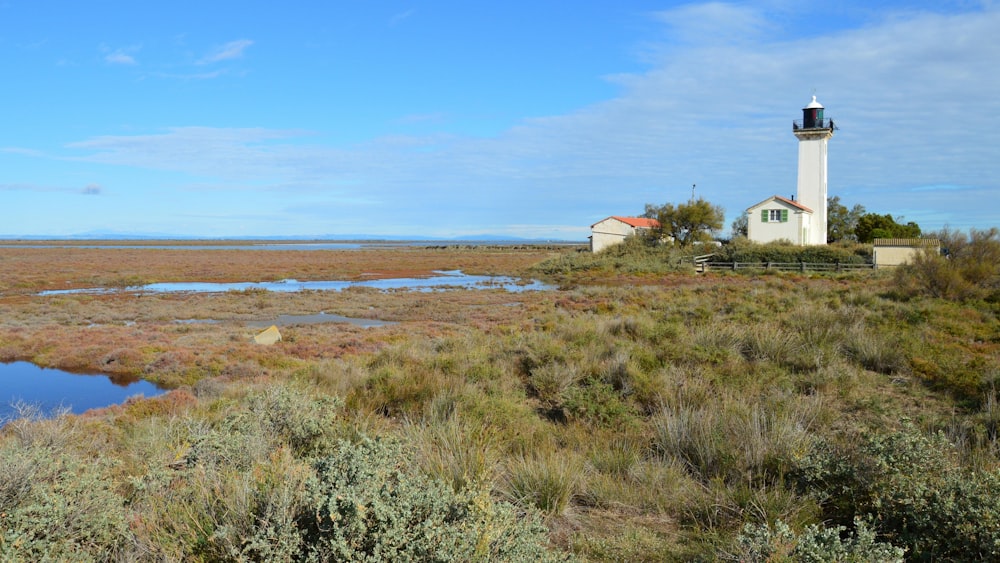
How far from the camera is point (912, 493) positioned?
3.83 m

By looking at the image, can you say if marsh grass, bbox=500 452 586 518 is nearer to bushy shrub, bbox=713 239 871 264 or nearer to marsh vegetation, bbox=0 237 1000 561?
marsh vegetation, bbox=0 237 1000 561

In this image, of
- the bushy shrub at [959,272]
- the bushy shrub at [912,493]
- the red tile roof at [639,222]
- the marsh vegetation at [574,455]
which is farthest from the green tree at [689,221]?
the bushy shrub at [912,493]

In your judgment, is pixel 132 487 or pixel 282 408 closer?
pixel 132 487

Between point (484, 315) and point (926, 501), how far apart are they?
23805 millimetres

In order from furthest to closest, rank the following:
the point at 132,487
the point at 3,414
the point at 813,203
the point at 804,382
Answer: the point at 813,203 < the point at 3,414 < the point at 804,382 < the point at 132,487

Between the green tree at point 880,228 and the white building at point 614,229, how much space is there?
19.3 m

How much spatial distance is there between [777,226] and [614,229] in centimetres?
1571

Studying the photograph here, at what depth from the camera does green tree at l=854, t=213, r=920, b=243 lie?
2138 inches

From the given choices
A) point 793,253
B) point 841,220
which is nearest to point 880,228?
point 841,220

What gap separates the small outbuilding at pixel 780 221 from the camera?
44.7 m

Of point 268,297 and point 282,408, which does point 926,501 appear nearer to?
point 282,408

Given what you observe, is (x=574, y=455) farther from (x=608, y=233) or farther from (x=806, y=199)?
(x=608, y=233)

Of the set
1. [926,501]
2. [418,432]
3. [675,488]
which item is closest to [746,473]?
[675,488]

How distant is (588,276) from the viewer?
48156mm
